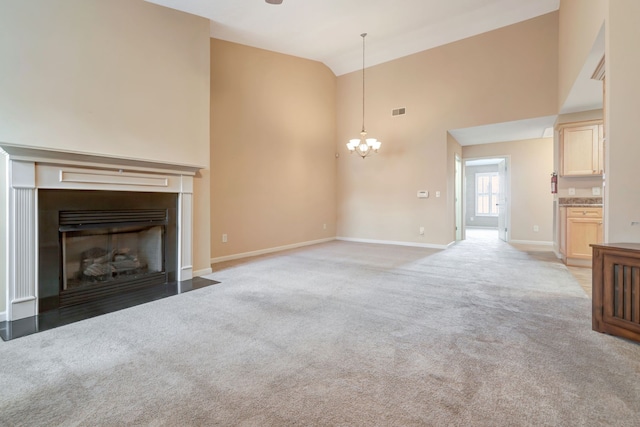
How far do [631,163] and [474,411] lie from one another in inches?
94.7

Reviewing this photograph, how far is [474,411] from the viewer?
1.41 m

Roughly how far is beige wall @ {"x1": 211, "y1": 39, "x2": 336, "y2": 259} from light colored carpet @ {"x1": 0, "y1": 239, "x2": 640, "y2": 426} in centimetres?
224

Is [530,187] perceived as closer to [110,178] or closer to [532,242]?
[532,242]

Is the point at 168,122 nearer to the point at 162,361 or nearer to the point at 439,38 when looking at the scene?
the point at 162,361

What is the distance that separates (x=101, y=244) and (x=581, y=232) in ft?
21.6

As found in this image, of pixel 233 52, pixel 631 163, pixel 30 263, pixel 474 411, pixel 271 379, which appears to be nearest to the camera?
pixel 474 411

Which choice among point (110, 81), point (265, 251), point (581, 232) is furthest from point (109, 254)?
point (581, 232)

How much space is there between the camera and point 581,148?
4.74 meters

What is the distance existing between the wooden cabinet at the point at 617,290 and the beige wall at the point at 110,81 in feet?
13.7

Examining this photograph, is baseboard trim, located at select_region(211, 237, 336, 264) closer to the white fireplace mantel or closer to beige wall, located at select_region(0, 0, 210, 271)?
beige wall, located at select_region(0, 0, 210, 271)

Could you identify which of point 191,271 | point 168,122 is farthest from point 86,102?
point 191,271

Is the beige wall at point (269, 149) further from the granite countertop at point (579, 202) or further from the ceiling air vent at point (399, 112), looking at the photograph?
the granite countertop at point (579, 202)

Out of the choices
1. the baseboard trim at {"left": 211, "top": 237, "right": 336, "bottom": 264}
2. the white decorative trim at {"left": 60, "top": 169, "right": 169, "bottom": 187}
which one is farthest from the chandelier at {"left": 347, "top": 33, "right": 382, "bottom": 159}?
the white decorative trim at {"left": 60, "top": 169, "right": 169, "bottom": 187}

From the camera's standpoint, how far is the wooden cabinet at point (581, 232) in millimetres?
4477
